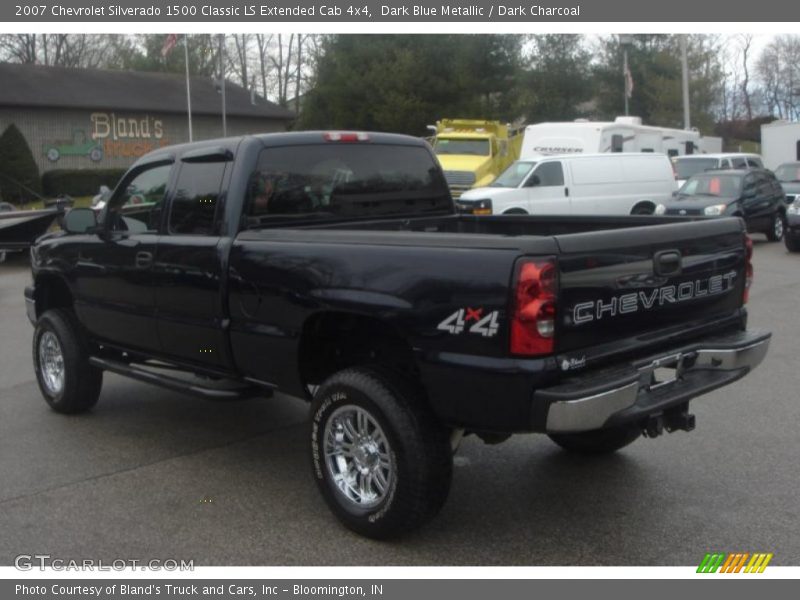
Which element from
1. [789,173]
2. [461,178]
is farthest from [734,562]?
[789,173]

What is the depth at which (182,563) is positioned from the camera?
176 inches

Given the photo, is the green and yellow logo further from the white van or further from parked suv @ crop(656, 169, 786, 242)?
parked suv @ crop(656, 169, 786, 242)

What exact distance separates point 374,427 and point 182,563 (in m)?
1.10

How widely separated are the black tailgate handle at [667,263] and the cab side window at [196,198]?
2573 mm

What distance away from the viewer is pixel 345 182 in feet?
19.9

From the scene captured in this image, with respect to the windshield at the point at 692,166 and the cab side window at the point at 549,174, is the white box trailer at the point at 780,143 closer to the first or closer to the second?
the windshield at the point at 692,166

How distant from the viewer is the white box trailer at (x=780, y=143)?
3225 centimetres

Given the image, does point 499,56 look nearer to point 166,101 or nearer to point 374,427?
point 166,101

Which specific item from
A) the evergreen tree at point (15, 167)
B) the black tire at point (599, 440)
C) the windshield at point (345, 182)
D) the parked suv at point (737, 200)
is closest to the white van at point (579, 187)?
the parked suv at point (737, 200)

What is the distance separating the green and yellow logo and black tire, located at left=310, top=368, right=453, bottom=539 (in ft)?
4.02

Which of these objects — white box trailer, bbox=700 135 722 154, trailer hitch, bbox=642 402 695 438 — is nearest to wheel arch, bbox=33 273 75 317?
trailer hitch, bbox=642 402 695 438

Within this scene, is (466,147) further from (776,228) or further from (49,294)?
(49,294)

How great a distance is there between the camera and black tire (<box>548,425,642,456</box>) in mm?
5688

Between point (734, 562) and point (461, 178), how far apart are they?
21964 mm
